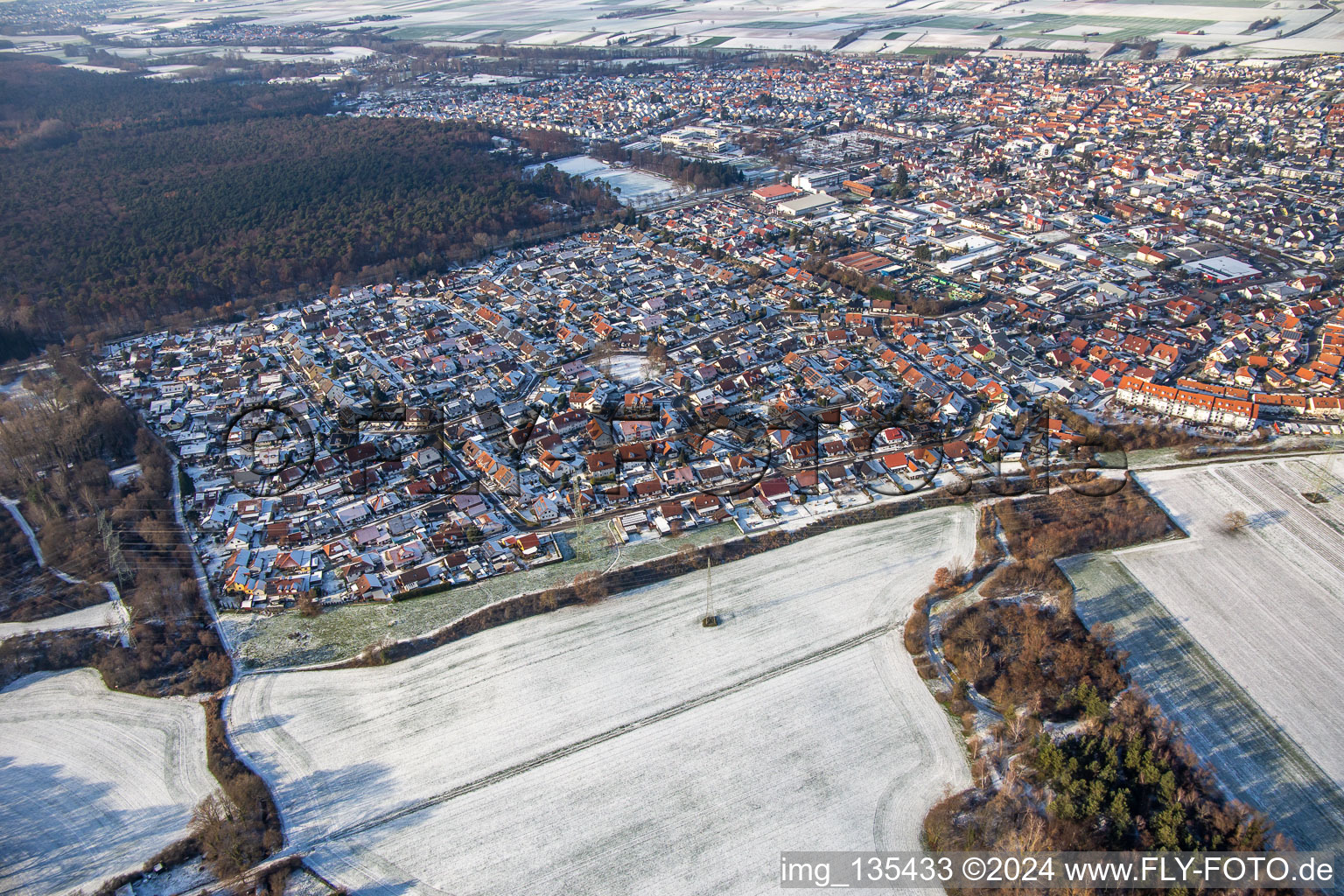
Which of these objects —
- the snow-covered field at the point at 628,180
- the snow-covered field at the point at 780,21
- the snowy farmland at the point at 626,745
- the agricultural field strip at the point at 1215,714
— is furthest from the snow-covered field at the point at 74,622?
the snow-covered field at the point at 780,21

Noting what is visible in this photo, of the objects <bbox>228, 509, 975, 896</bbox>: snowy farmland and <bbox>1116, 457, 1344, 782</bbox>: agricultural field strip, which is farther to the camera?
<bbox>1116, 457, 1344, 782</bbox>: agricultural field strip

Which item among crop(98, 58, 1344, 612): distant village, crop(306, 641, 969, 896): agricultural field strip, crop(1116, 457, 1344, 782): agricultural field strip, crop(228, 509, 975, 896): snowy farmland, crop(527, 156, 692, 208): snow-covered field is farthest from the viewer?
crop(527, 156, 692, 208): snow-covered field

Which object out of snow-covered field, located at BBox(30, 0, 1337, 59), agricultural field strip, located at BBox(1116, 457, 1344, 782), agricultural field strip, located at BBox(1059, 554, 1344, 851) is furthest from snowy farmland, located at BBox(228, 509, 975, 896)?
snow-covered field, located at BBox(30, 0, 1337, 59)

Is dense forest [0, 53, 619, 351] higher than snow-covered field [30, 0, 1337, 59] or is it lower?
lower

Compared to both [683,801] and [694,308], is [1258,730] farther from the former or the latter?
[694,308]

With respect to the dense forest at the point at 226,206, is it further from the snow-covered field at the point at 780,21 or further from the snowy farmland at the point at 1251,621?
the snow-covered field at the point at 780,21

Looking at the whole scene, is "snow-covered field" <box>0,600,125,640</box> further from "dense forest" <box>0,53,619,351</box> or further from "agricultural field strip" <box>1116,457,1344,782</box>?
"agricultural field strip" <box>1116,457,1344,782</box>
